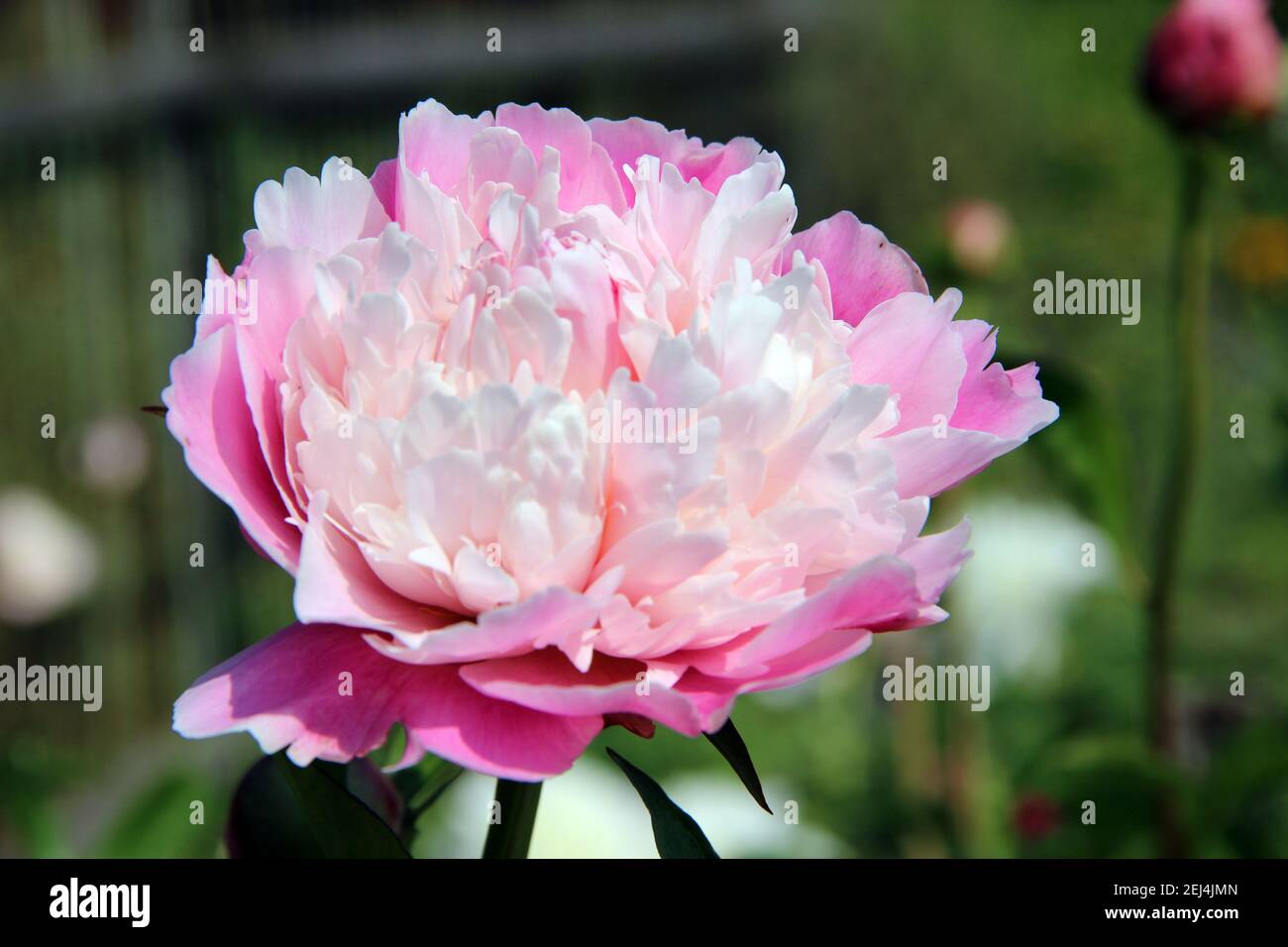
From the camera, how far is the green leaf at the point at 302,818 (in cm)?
35

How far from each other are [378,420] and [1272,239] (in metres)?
2.00

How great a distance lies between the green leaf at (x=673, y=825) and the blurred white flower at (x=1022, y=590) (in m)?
1.08

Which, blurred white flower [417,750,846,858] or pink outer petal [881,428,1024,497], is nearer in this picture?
pink outer petal [881,428,1024,497]

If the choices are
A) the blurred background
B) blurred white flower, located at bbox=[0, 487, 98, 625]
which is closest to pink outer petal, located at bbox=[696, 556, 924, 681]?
the blurred background

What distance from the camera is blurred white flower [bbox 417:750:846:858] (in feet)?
2.99

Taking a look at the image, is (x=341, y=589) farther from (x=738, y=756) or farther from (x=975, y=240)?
(x=975, y=240)

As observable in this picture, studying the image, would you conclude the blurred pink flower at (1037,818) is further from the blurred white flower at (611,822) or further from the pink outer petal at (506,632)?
the pink outer petal at (506,632)

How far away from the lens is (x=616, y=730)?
1.43 meters

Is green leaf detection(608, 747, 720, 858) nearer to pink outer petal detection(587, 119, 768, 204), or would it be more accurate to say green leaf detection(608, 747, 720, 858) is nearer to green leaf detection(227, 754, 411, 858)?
green leaf detection(227, 754, 411, 858)

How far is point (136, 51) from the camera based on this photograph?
5.29 ft

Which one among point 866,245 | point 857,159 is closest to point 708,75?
point 857,159

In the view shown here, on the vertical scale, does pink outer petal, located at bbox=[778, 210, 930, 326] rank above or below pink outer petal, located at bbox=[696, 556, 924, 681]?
above

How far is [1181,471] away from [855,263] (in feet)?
2.00
